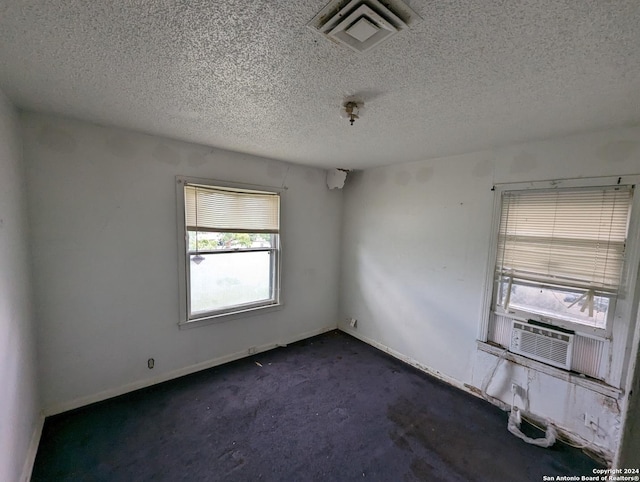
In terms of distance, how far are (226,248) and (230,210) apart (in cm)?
42

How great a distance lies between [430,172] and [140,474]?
3.52 m

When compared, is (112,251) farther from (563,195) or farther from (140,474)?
(563,195)

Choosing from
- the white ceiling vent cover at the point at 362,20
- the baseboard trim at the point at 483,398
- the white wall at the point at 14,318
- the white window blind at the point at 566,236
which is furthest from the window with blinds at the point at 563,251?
the white wall at the point at 14,318

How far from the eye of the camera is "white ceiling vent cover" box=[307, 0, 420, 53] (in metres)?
0.95

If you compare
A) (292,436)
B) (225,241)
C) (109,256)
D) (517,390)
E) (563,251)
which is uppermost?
(563,251)

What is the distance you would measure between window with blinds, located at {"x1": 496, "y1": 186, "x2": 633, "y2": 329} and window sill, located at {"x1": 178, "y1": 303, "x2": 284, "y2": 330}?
2.48 m

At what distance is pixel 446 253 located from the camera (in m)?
2.88

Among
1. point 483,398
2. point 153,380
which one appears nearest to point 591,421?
point 483,398

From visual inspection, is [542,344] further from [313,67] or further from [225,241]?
[225,241]

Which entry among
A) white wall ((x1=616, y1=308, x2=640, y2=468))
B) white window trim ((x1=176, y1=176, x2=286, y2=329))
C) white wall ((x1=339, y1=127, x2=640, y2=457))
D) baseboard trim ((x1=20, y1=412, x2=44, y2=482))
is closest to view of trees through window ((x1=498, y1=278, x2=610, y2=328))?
white wall ((x1=339, y1=127, x2=640, y2=457))

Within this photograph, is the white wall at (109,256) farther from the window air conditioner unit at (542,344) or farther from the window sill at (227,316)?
the window air conditioner unit at (542,344)

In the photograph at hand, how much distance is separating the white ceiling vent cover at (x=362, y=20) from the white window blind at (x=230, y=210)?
6.88 feet

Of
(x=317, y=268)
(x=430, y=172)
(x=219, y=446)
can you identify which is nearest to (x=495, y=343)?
(x=430, y=172)

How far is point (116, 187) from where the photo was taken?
231 centimetres
